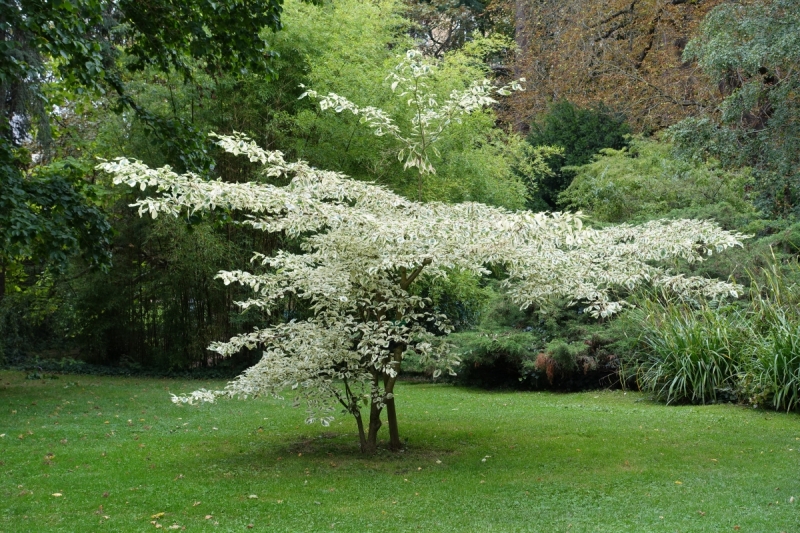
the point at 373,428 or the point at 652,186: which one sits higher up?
the point at 652,186

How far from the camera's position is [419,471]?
18.4ft

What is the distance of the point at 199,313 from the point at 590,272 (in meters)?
8.81

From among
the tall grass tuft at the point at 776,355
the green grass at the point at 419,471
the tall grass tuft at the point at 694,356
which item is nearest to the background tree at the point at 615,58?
the tall grass tuft at the point at 694,356

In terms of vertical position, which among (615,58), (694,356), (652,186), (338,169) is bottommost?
(694,356)

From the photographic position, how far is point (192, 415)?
845 cm

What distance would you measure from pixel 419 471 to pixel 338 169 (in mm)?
5818

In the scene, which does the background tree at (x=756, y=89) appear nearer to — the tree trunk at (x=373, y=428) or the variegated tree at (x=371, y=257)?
the variegated tree at (x=371, y=257)

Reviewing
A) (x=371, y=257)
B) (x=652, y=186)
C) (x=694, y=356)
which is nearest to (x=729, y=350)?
(x=694, y=356)

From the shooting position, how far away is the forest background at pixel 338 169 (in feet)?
24.5

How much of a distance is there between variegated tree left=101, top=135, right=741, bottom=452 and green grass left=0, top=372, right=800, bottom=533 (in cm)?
63

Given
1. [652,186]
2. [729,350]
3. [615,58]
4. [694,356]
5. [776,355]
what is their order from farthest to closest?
[615,58], [652,186], [694,356], [729,350], [776,355]

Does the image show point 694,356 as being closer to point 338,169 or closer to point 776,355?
point 776,355

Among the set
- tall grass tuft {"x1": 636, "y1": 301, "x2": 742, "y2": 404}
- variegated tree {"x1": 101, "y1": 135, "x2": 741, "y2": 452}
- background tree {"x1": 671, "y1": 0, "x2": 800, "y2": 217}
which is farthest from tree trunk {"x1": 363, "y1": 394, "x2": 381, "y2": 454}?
background tree {"x1": 671, "y1": 0, "x2": 800, "y2": 217}

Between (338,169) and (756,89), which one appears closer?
(756,89)
